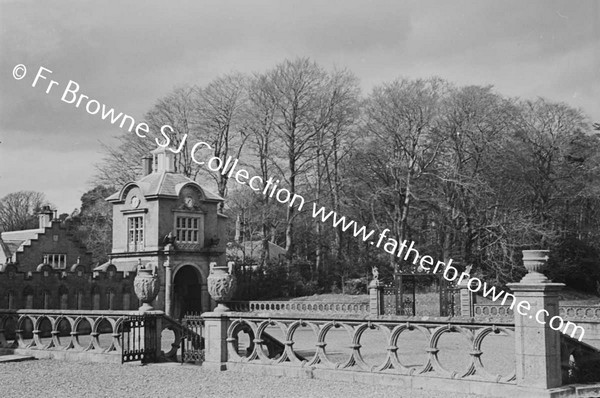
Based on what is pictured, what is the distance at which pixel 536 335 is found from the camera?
34.8 ft

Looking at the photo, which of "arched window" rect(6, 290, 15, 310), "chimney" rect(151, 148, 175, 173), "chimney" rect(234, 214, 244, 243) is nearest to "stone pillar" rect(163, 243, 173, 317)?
"chimney" rect(151, 148, 175, 173)

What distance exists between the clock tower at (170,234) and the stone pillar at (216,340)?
70.2 feet

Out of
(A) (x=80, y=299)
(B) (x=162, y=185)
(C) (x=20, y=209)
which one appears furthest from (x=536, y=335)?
(C) (x=20, y=209)

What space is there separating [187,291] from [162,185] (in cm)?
590

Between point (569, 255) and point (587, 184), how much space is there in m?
4.83

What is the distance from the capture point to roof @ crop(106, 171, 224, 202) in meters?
37.3

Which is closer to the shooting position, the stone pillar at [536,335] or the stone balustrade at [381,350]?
the stone pillar at [536,335]

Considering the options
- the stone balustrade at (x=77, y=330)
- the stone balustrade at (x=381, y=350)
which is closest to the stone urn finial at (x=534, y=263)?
the stone balustrade at (x=381, y=350)

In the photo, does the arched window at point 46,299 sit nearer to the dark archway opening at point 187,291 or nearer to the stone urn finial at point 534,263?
the dark archway opening at point 187,291

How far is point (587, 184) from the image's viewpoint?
141 feet

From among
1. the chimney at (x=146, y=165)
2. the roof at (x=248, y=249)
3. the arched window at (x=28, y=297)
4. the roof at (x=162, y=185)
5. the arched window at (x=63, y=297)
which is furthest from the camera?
the roof at (x=248, y=249)

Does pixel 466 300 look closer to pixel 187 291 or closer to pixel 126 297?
pixel 187 291

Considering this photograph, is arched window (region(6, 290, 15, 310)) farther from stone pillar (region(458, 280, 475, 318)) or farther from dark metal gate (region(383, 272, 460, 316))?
stone pillar (region(458, 280, 475, 318))

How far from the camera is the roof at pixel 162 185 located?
122 ft
